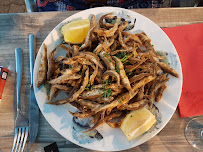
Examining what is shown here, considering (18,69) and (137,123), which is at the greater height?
(18,69)

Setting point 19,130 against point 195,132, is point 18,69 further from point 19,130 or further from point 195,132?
point 195,132

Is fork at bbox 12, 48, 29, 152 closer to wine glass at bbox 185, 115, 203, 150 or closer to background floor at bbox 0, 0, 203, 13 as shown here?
wine glass at bbox 185, 115, 203, 150

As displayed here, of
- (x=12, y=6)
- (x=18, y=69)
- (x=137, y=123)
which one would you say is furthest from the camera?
(x=12, y=6)

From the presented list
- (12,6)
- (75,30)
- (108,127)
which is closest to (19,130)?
(108,127)

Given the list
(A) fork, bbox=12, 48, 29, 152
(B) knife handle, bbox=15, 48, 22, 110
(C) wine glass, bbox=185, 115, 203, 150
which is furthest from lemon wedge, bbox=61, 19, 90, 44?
(C) wine glass, bbox=185, 115, 203, 150

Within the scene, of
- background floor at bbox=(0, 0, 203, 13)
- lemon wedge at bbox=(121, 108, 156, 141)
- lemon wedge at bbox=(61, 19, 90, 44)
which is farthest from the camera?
background floor at bbox=(0, 0, 203, 13)

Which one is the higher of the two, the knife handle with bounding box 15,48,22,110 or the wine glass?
the knife handle with bounding box 15,48,22,110

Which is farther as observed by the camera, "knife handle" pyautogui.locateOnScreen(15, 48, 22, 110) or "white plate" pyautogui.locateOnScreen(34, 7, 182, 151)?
"knife handle" pyautogui.locateOnScreen(15, 48, 22, 110)
